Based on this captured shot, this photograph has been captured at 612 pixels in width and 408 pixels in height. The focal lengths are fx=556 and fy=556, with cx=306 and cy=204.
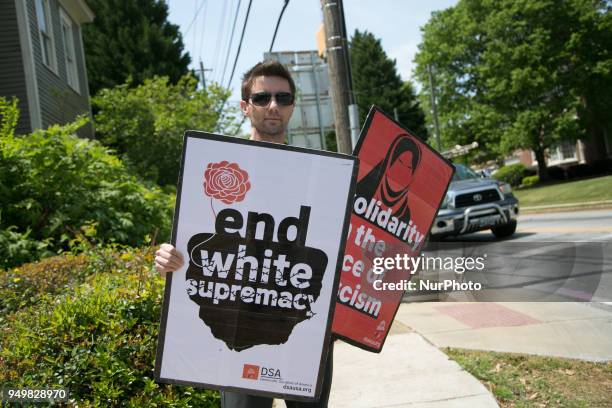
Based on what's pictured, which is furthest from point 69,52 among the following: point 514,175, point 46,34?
point 514,175

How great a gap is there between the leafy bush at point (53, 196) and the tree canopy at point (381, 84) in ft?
148

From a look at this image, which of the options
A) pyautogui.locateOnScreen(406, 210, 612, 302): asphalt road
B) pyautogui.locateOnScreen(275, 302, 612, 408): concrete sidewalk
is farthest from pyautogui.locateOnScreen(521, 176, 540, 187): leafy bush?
pyautogui.locateOnScreen(275, 302, 612, 408): concrete sidewalk

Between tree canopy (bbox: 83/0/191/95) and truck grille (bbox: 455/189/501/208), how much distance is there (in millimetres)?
17845

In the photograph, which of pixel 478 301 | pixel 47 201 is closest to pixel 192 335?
pixel 478 301

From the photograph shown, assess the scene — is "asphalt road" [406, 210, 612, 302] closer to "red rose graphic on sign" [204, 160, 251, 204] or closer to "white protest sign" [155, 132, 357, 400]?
"white protest sign" [155, 132, 357, 400]

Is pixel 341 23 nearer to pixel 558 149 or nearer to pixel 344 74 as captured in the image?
pixel 344 74

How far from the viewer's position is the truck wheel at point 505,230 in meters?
12.6

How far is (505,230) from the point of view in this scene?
12805 millimetres

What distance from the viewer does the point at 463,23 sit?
119 feet

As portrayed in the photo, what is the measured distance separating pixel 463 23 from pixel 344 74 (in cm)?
3252

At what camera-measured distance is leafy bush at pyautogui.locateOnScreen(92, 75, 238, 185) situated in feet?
48.8

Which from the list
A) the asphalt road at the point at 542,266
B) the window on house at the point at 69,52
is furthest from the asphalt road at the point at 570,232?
the window on house at the point at 69,52

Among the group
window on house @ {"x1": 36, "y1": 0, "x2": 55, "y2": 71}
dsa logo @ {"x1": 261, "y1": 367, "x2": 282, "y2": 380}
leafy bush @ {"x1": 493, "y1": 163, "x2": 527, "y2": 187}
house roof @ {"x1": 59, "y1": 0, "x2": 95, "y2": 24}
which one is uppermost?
house roof @ {"x1": 59, "y1": 0, "x2": 95, "y2": 24}

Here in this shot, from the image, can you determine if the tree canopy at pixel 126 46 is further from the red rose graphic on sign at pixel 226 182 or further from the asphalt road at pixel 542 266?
the red rose graphic on sign at pixel 226 182
